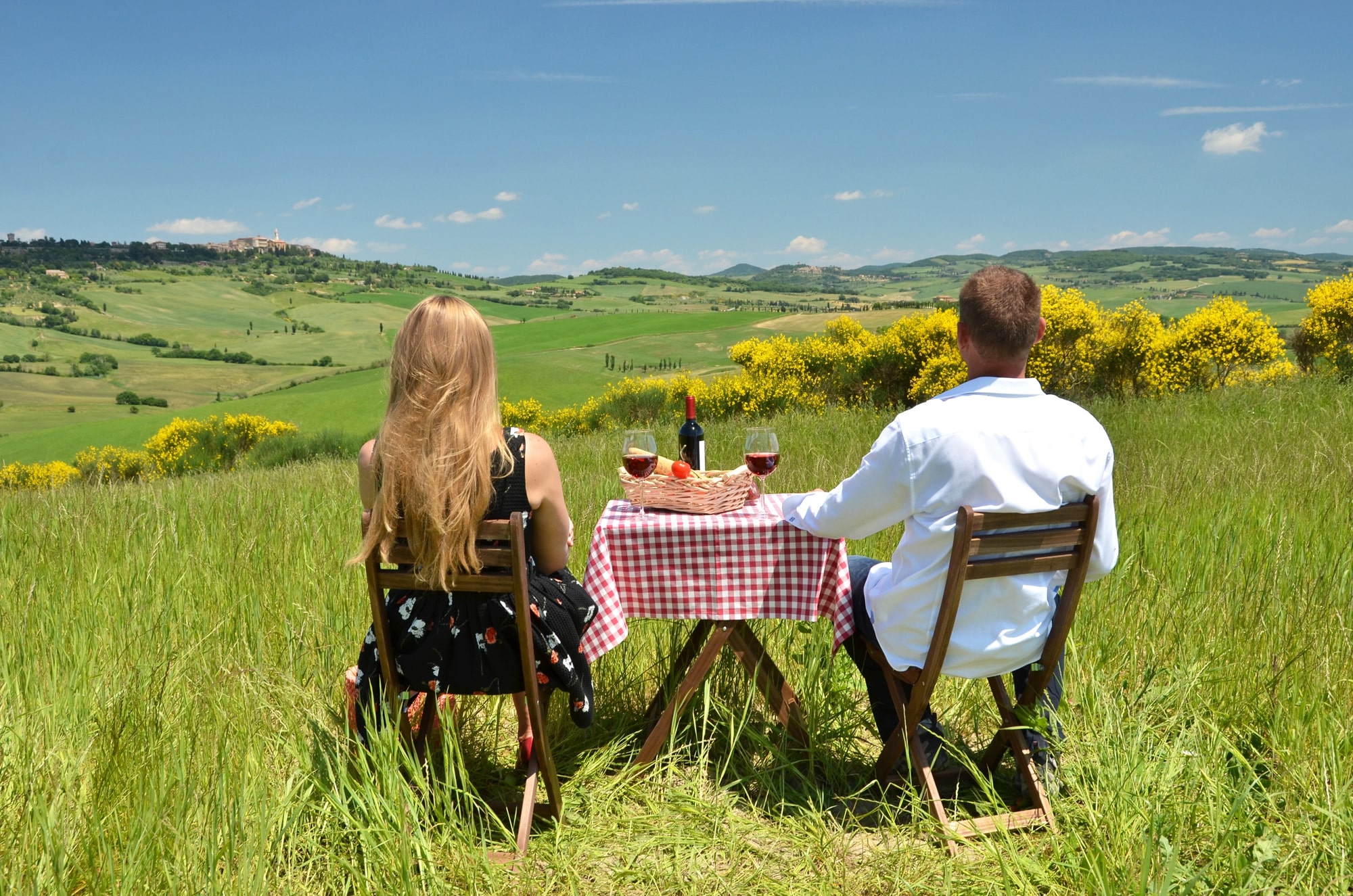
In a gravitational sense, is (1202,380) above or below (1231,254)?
below

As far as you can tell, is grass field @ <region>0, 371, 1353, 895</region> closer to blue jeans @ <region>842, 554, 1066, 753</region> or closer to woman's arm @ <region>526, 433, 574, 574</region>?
blue jeans @ <region>842, 554, 1066, 753</region>

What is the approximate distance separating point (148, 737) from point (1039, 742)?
9.47ft

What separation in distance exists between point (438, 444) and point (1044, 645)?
6.40ft

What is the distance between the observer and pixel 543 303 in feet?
405

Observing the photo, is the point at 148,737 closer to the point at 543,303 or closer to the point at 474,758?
the point at 474,758

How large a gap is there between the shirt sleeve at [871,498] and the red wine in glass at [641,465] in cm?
58

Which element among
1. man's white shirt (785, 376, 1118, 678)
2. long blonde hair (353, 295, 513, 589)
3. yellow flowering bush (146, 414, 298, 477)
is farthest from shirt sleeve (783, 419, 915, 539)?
yellow flowering bush (146, 414, 298, 477)

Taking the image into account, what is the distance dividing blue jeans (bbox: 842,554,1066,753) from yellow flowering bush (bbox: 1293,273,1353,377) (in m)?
14.5

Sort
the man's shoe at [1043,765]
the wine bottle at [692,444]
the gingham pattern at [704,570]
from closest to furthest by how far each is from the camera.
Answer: the man's shoe at [1043,765] < the gingham pattern at [704,570] < the wine bottle at [692,444]

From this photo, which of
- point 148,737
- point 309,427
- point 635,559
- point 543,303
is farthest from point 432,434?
point 543,303

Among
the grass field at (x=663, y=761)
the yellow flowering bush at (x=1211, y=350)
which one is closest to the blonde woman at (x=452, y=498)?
the grass field at (x=663, y=761)

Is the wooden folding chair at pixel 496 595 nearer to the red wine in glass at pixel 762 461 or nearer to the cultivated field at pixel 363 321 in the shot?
the red wine in glass at pixel 762 461

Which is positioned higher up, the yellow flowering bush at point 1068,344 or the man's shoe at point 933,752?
the yellow flowering bush at point 1068,344

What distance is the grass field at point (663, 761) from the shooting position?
7.44ft
